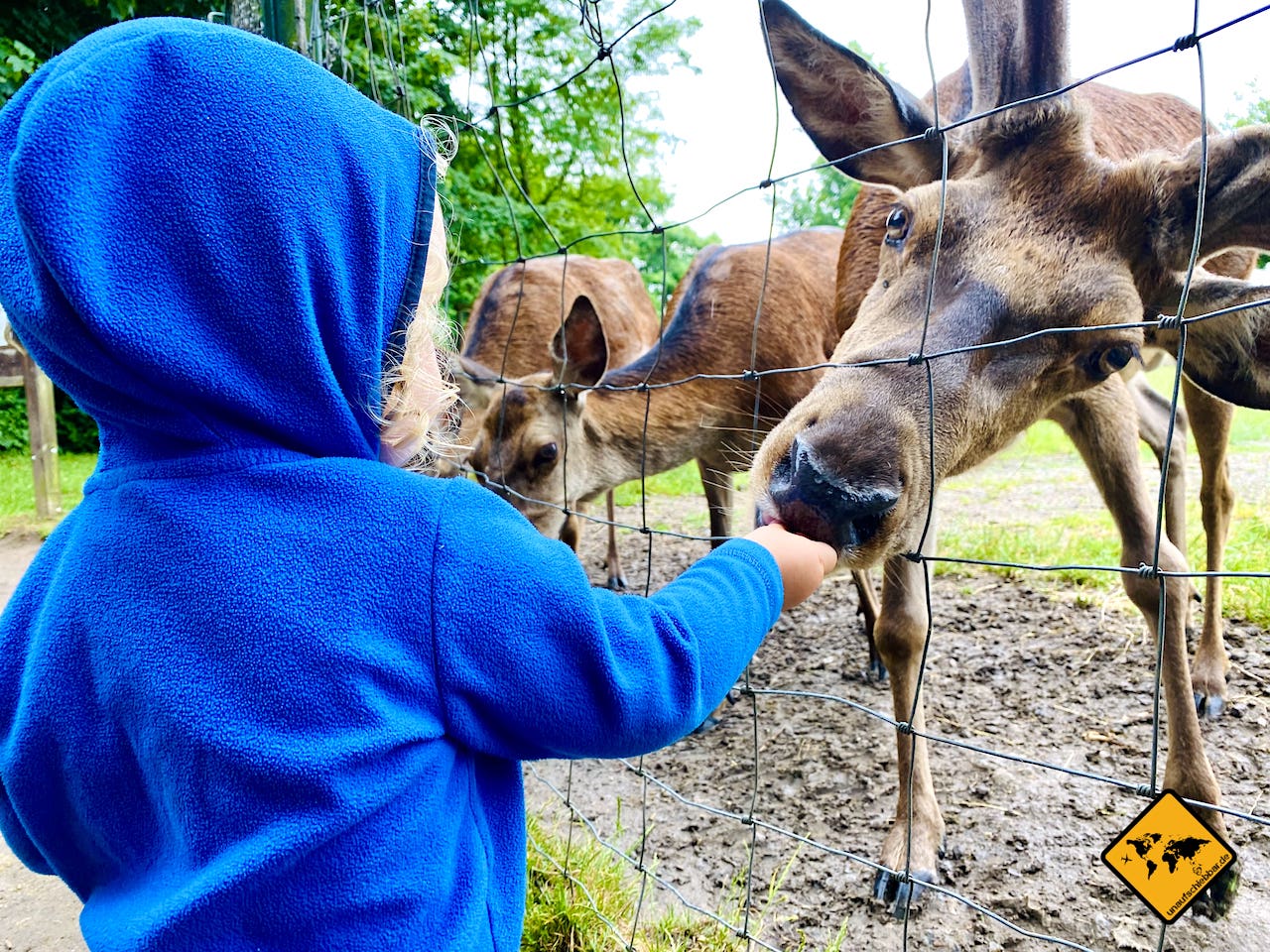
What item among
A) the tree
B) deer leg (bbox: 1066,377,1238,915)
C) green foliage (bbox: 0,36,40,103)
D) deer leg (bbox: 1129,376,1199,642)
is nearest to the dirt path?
deer leg (bbox: 1066,377,1238,915)

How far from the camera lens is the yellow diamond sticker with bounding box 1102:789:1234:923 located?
1.36 metres

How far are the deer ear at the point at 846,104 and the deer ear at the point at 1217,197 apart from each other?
1.89 feet

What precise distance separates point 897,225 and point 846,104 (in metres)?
0.38

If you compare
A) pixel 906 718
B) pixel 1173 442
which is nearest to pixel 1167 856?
pixel 906 718

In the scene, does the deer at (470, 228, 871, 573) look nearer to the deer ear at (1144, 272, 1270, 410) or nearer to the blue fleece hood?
the deer ear at (1144, 272, 1270, 410)

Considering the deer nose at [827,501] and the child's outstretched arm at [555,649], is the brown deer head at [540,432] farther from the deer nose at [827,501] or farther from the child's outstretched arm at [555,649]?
the child's outstretched arm at [555,649]

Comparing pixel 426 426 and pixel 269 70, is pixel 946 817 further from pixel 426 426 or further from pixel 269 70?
pixel 269 70

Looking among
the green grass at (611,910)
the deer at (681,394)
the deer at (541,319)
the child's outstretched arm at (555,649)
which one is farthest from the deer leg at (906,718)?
the deer at (541,319)

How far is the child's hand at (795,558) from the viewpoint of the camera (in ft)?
4.96

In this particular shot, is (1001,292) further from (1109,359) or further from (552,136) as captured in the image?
(552,136)

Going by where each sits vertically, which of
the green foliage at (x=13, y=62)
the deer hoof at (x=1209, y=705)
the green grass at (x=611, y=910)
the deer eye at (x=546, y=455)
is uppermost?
the green foliage at (x=13, y=62)

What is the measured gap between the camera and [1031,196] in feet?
6.54

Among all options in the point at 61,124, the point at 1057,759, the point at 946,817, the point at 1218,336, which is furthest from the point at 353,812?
the point at 1057,759

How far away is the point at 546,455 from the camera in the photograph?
4.62 metres
